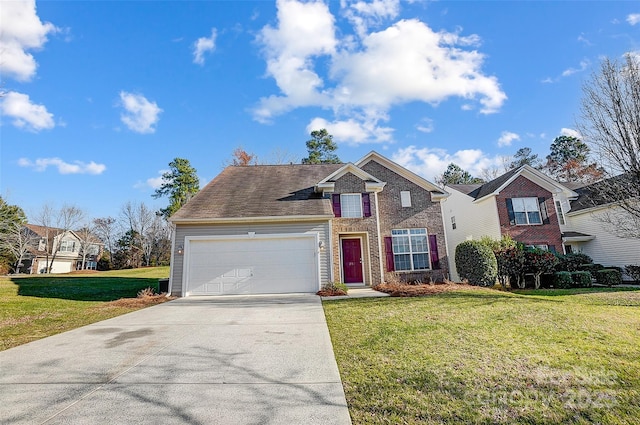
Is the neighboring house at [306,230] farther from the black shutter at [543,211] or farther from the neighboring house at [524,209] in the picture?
the black shutter at [543,211]

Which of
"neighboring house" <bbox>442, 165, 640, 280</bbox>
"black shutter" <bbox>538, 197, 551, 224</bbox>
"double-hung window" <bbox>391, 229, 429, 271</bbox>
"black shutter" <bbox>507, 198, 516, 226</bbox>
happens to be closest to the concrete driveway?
"double-hung window" <bbox>391, 229, 429, 271</bbox>

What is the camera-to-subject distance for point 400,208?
A: 14.9m

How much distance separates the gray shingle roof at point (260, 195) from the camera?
40.1ft

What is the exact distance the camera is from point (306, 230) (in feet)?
39.7

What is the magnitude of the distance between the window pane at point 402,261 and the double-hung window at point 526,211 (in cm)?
769

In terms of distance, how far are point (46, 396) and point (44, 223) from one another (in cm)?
4447

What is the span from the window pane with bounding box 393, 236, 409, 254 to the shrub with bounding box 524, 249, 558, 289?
5.47m

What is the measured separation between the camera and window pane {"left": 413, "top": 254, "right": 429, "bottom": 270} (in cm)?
1423

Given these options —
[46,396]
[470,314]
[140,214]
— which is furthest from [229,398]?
[140,214]

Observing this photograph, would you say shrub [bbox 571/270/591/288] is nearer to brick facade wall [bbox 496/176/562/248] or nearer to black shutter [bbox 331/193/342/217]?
brick facade wall [bbox 496/176/562/248]

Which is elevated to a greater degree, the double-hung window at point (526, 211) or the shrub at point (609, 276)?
the double-hung window at point (526, 211)

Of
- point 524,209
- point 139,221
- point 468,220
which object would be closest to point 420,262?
point 468,220

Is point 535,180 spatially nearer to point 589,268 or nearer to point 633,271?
point 589,268

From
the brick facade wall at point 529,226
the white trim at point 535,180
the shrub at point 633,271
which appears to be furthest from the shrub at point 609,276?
the white trim at point 535,180
